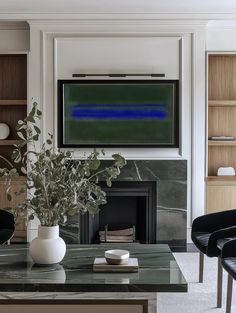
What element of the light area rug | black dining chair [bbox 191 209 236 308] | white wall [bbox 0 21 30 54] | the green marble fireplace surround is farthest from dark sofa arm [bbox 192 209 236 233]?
white wall [bbox 0 21 30 54]

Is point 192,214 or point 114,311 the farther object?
point 192,214

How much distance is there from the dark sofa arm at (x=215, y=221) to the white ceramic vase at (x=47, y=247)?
1.74 m

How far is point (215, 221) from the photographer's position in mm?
3760

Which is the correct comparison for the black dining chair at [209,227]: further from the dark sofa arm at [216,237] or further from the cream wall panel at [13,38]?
the cream wall panel at [13,38]

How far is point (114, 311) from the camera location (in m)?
2.03

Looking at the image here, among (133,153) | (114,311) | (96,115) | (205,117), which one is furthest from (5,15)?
(114,311)

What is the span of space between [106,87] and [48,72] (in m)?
0.67

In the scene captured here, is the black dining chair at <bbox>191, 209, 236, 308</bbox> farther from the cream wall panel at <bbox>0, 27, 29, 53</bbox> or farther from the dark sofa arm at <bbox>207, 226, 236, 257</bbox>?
the cream wall panel at <bbox>0, 27, 29, 53</bbox>

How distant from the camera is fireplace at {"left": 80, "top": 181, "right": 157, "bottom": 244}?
16.6 ft

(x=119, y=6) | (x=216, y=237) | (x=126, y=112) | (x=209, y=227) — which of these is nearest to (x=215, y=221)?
(x=209, y=227)

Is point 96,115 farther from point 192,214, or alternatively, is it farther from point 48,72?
point 192,214

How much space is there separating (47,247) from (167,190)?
286 cm

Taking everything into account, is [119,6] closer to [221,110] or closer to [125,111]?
[125,111]

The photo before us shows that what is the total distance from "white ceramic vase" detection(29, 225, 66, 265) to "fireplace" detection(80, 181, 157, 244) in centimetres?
272
